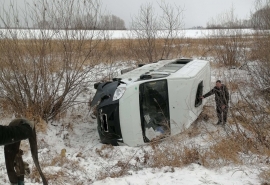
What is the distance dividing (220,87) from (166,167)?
3606mm

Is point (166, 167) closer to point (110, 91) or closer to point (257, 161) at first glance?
point (257, 161)

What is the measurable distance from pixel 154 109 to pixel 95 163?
1742 millimetres

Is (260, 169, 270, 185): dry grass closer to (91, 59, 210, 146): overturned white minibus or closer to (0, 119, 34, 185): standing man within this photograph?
(91, 59, 210, 146): overturned white minibus

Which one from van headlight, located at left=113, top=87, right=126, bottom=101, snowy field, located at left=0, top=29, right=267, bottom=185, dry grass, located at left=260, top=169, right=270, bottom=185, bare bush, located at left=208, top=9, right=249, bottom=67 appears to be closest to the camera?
dry grass, located at left=260, top=169, right=270, bottom=185

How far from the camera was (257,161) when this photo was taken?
3.86 metres

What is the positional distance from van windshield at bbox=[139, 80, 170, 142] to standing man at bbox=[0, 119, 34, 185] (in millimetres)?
3299

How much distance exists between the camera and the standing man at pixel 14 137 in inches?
76.3

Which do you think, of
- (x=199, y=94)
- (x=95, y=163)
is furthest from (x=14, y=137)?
(x=199, y=94)

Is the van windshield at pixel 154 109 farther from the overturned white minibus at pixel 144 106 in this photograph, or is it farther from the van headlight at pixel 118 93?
the van headlight at pixel 118 93

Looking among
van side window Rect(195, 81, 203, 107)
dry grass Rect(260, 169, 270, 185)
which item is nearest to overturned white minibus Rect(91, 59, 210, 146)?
van side window Rect(195, 81, 203, 107)

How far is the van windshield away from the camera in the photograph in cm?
555

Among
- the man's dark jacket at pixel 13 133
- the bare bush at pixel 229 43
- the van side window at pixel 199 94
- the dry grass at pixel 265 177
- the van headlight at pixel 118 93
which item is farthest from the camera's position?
the bare bush at pixel 229 43

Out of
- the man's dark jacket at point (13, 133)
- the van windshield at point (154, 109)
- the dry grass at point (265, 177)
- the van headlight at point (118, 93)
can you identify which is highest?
the man's dark jacket at point (13, 133)

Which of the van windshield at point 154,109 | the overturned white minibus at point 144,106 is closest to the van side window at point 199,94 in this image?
the overturned white minibus at point 144,106
